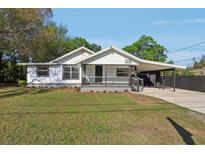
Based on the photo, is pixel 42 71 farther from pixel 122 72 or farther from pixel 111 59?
pixel 122 72

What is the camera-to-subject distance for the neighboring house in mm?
19625

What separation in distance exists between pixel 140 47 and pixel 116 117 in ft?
164

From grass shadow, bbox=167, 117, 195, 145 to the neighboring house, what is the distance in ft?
37.3

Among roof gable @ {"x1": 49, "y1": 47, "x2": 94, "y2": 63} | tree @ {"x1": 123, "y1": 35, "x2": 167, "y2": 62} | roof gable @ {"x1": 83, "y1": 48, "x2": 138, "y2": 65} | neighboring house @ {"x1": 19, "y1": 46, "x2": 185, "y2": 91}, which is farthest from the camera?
tree @ {"x1": 123, "y1": 35, "x2": 167, "y2": 62}

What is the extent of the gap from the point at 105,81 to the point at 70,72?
557 centimetres

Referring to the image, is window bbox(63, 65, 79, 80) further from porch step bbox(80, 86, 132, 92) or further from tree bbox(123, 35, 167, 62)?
tree bbox(123, 35, 167, 62)

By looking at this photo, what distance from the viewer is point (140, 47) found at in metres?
56.7

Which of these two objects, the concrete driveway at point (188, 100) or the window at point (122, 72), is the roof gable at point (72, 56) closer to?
the window at point (122, 72)

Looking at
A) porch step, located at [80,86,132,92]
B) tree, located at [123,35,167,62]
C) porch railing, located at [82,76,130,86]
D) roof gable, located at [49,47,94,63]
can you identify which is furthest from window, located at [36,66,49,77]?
tree, located at [123,35,167,62]

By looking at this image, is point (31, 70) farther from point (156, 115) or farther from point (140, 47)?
point (140, 47)

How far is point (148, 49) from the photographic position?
183 feet

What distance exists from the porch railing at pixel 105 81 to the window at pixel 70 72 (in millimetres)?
3326

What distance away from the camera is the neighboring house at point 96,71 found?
19625 millimetres

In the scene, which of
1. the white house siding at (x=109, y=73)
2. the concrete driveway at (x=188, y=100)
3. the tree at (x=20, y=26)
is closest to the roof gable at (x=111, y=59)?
the white house siding at (x=109, y=73)
